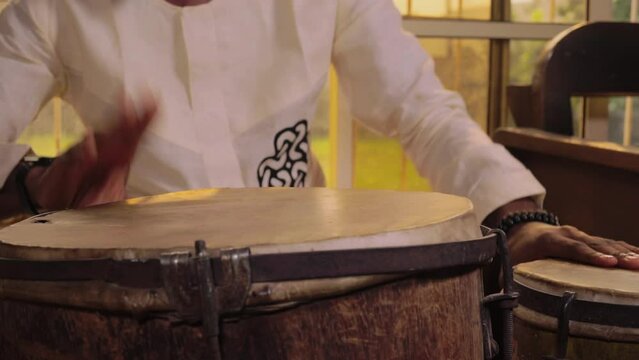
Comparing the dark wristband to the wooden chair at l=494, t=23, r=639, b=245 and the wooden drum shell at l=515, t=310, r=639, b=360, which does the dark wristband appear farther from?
the wooden chair at l=494, t=23, r=639, b=245

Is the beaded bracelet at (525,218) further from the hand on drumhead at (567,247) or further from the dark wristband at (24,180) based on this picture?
the dark wristband at (24,180)

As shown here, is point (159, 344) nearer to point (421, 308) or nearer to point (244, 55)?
point (421, 308)

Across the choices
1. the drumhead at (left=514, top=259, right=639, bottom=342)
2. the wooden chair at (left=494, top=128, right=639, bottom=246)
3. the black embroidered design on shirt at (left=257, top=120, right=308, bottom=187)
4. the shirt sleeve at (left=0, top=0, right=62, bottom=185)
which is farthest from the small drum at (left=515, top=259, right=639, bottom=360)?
the shirt sleeve at (left=0, top=0, right=62, bottom=185)

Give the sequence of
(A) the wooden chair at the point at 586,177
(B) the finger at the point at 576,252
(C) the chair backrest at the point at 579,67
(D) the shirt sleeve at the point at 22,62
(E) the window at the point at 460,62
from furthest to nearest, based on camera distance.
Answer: (E) the window at the point at 460,62
(C) the chair backrest at the point at 579,67
(A) the wooden chair at the point at 586,177
(D) the shirt sleeve at the point at 22,62
(B) the finger at the point at 576,252

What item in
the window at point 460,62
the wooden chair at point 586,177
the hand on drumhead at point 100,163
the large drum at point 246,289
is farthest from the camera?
the window at point 460,62

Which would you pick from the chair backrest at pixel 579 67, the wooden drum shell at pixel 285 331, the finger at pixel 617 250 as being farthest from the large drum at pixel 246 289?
the chair backrest at pixel 579 67

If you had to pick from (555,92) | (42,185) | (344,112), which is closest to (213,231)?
(42,185)

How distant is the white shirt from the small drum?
24 cm

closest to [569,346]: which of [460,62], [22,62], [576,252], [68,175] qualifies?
[576,252]

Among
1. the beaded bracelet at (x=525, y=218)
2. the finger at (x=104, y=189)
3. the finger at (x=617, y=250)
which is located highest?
the finger at (x=104, y=189)

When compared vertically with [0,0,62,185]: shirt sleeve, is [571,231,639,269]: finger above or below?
below

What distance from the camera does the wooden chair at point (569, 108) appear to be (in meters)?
1.97

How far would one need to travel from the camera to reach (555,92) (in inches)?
86.6

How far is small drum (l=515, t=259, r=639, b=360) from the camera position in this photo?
1.02 m
